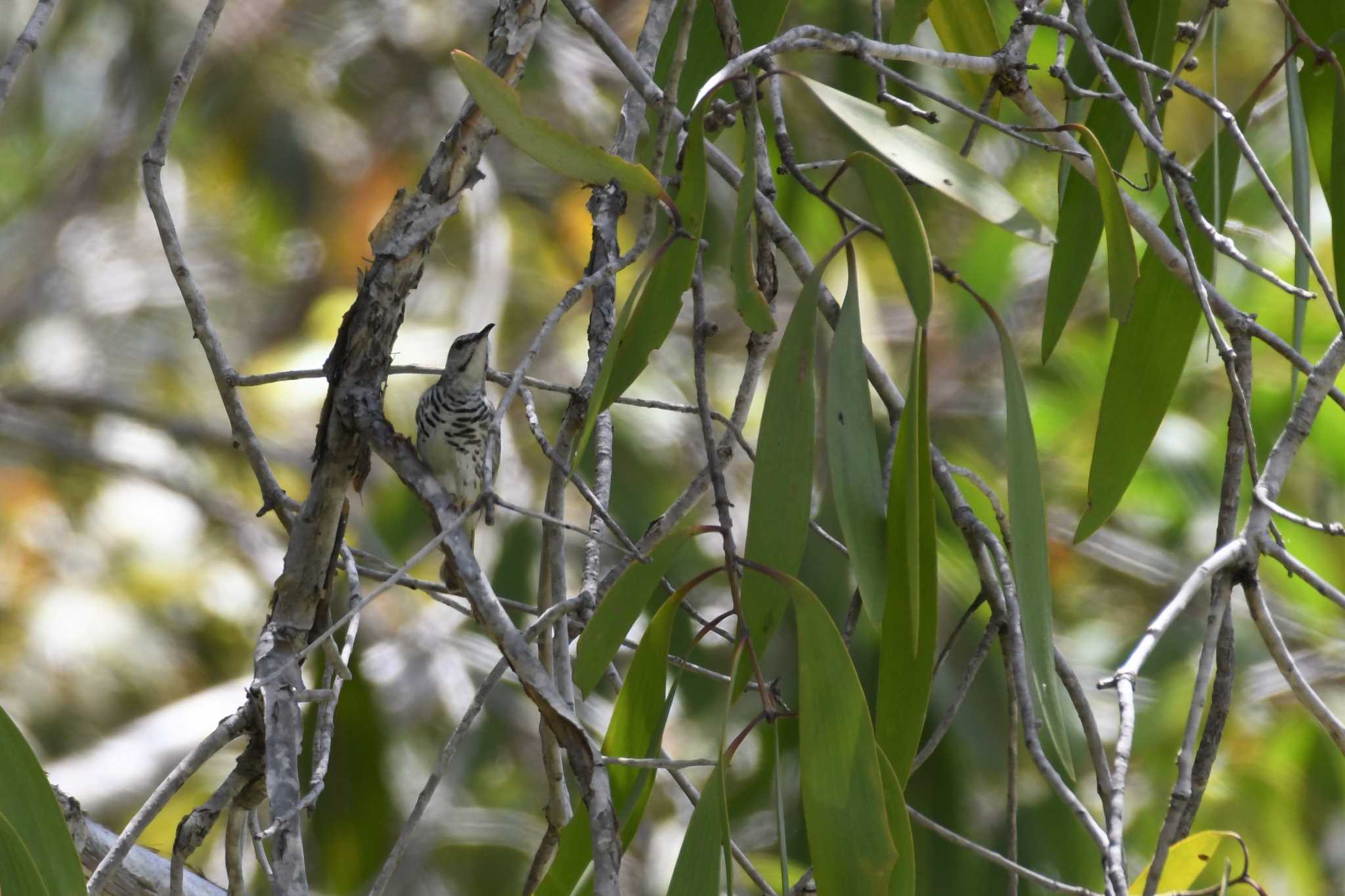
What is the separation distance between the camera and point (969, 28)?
1.29 metres

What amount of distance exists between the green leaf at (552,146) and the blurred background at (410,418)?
6.23 feet

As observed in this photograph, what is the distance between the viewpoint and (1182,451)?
3.94 metres

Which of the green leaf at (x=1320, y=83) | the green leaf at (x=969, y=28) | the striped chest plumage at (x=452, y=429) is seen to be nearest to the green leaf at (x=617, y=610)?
the green leaf at (x=969, y=28)

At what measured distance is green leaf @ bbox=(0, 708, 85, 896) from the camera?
2.85ft

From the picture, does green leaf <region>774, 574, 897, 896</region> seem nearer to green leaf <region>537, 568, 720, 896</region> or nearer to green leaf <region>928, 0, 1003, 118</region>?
green leaf <region>537, 568, 720, 896</region>

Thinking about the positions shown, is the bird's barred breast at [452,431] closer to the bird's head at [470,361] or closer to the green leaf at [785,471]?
the bird's head at [470,361]

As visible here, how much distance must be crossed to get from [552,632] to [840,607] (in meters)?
1.43

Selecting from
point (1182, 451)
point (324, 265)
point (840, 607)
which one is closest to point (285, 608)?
point (840, 607)

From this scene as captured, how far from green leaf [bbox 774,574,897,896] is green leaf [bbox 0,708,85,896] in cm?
50

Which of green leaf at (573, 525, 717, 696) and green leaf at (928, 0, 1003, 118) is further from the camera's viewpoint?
green leaf at (928, 0, 1003, 118)

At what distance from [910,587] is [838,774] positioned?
0.39ft

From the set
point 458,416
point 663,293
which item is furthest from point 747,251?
point 458,416

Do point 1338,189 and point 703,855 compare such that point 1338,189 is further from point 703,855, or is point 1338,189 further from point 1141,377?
point 703,855

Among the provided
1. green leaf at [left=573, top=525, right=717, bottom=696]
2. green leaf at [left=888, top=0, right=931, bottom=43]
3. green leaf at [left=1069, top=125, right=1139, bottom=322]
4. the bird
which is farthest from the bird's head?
green leaf at [left=1069, top=125, right=1139, bottom=322]
